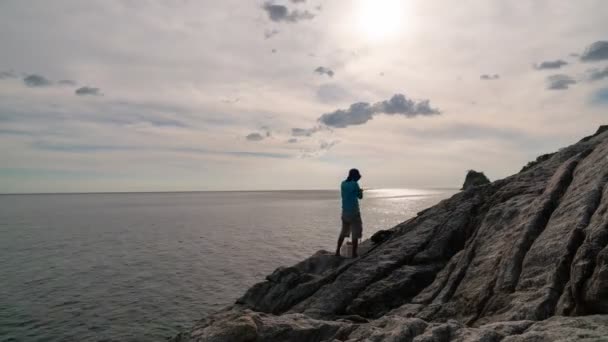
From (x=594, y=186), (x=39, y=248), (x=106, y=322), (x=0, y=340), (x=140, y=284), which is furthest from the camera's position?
(x=39, y=248)

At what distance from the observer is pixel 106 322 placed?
72.8 ft

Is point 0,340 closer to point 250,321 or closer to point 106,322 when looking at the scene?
point 106,322

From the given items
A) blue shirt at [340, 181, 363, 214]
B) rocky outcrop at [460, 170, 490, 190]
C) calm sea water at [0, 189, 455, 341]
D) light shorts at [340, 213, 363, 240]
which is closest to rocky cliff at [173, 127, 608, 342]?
light shorts at [340, 213, 363, 240]

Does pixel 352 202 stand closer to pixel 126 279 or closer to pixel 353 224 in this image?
pixel 353 224

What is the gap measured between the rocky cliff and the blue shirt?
7.65 ft

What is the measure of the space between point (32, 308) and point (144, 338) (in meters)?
9.79

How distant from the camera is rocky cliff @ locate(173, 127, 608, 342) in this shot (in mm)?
8289

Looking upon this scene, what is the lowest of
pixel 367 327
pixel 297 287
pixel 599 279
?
pixel 297 287

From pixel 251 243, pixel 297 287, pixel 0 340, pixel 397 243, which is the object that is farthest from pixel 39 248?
pixel 397 243

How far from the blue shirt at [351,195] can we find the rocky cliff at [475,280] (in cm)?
233

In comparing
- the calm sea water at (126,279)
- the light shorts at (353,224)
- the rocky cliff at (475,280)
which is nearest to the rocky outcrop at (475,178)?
the calm sea water at (126,279)

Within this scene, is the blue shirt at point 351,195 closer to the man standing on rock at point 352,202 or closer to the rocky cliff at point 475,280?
the man standing on rock at point 352,202

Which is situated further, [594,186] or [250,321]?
[594,186]

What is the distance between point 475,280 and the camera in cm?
1198
